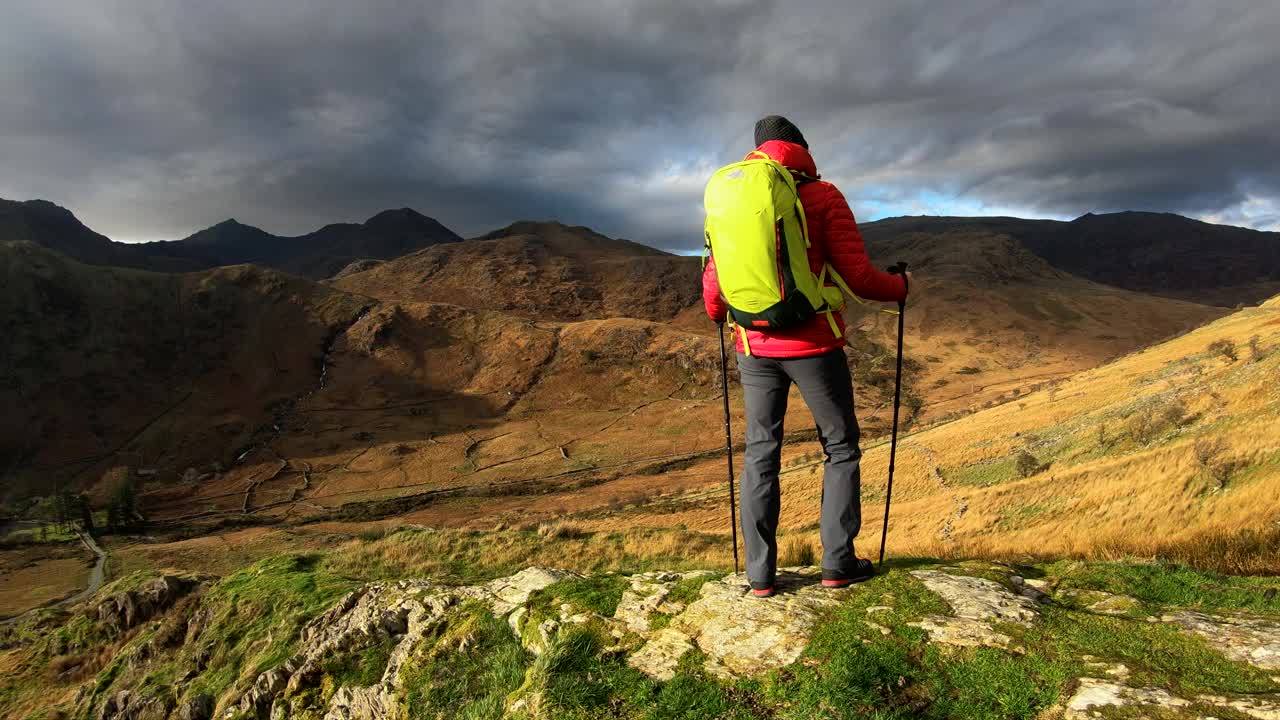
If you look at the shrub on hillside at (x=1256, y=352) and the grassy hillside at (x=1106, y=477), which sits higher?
the shrub on hillside at (x=1256, y=352)

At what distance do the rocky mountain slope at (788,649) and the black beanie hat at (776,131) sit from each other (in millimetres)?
3486

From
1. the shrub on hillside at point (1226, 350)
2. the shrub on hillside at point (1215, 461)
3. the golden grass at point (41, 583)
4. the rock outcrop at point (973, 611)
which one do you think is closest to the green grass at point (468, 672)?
the rock outcrop at point (973, 611)

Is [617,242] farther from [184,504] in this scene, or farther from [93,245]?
[93,245]

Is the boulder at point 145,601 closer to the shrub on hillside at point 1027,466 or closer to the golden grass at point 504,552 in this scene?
the golden grass at point 504,552

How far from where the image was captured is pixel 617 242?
154250 millimetres

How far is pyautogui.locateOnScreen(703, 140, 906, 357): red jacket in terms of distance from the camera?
14.1 ft

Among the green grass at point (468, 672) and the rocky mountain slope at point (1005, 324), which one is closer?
the green grass at point (468, 672)

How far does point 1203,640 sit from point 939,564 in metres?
1.94

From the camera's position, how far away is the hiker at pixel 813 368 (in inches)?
170

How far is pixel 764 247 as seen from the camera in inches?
159

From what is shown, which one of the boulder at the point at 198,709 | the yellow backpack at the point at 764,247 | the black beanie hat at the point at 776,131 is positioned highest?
the black beanie hat at the point at 776,131

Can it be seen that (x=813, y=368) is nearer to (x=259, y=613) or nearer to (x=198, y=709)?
(x=198, y=709)

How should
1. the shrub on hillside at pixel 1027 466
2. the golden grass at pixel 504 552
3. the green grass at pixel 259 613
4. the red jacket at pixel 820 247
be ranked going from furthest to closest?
the shrub on hillside at pixel 1027 466, the golden grass at pixel 504 552, the green grass at pixel 259 613, the red jacket at pixel 820 247

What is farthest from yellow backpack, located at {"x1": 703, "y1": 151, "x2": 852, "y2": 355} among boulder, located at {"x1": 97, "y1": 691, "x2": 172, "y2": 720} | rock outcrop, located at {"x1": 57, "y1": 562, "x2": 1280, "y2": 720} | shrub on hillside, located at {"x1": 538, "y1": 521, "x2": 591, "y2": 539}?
shrub on hillside, located at {"x1": 538, "y1": 521, "x2": 591, "y2": 539}
